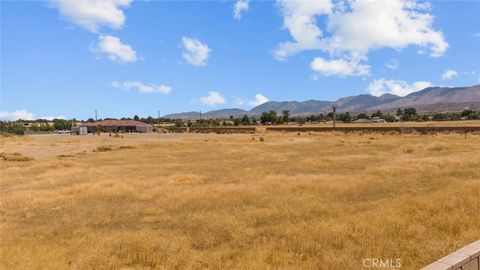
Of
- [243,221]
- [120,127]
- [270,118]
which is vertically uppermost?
[270,118]

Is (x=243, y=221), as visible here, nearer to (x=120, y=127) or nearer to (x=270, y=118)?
(x=120, y=127)

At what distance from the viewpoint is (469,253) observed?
19.5 ft

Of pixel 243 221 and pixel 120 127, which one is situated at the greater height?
pixel 120 127

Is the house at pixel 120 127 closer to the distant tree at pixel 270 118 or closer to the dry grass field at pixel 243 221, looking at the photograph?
the distant tree at pixel 270 118

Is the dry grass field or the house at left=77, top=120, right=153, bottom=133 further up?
the house at left=77, top=120, right=153, bottom=133

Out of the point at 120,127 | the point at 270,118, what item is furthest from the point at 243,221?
the point at 270,118

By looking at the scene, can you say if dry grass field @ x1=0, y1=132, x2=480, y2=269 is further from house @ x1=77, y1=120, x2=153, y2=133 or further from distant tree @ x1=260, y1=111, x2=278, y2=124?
distant tree @ x1=260, y1=111, x2=278, y2=124

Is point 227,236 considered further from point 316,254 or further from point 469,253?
point 469,253

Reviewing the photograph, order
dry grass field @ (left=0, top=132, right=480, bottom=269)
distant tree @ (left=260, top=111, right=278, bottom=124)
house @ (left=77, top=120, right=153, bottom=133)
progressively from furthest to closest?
1. distant tree @ (left=260, top=111, right=278, bottom=124)
2. house @ (left=77, top=120, right=153, bottom=133)
3. dry grass field @ (left=0, top=132, right=480, bottom=269)

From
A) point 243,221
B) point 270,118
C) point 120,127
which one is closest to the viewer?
point 243,221

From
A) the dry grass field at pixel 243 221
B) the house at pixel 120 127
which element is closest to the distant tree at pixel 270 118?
the house at pixel 120 127

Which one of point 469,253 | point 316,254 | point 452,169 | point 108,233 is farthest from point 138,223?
point 452,169

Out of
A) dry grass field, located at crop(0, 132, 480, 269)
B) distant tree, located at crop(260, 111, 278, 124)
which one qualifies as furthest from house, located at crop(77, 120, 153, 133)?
dry grass field, located at crop(0, 132, 480, 269)

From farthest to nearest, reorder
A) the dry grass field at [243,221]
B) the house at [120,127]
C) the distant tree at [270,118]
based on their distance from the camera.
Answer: the distant tree at [270,118] < the house at [120,127] < the dry grass field at [243,221]
